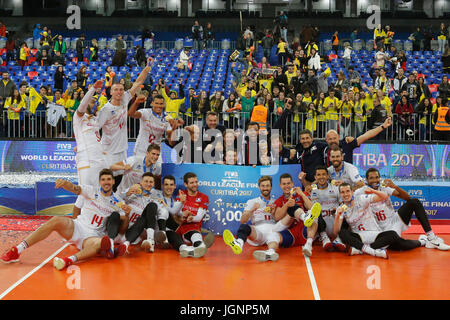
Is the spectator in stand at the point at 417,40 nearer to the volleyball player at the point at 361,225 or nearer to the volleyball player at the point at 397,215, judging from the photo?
the volleyball player at the point at 397,215

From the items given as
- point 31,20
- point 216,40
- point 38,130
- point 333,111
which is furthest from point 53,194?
point 31,20

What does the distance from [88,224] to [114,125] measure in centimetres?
192

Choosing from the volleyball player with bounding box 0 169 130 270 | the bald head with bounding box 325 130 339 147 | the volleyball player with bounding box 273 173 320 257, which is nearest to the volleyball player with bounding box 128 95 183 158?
the volleyball player with bounding box 0 169 130 270

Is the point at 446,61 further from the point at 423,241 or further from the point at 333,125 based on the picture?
the point at 423,241

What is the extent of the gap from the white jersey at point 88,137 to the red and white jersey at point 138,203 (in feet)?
2.93

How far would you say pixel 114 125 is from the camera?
901 cm

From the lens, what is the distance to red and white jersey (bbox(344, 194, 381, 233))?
843cm

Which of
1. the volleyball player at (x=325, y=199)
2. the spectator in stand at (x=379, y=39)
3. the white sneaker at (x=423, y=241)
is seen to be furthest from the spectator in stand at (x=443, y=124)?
the spectator in stand at (x=379, y=39)

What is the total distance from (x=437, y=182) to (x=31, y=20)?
27.8 m

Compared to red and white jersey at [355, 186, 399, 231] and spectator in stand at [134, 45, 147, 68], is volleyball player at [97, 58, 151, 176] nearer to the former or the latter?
red and white jersey at [355, 186, 399, 231]

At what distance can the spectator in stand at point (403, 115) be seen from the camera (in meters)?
15.1

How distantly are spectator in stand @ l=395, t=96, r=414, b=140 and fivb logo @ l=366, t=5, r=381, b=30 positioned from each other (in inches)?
657
